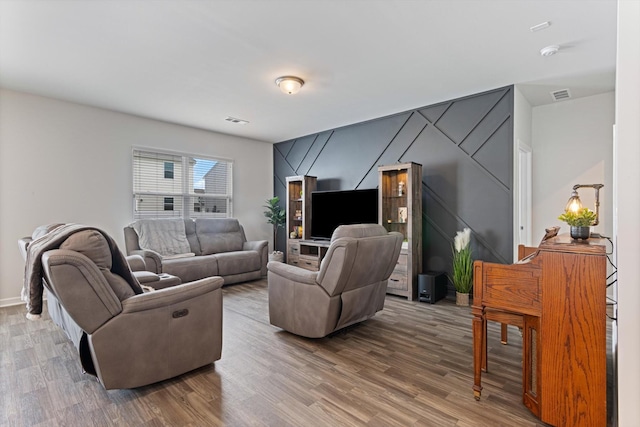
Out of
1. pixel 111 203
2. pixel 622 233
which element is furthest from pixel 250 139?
pixel 622 233

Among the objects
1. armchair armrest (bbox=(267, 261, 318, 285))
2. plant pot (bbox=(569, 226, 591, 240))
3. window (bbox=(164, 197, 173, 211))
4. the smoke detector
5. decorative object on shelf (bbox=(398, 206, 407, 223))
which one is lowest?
armchair armrest (bbox=(267, 261, 318, 285))

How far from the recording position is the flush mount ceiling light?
3.69 meters

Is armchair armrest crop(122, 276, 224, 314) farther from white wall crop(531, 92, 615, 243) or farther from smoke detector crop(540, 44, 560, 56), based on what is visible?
white wall crop(531, 92, 615, 243)

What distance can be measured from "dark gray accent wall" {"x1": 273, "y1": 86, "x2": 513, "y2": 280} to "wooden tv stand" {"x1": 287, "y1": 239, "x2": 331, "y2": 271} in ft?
3.88

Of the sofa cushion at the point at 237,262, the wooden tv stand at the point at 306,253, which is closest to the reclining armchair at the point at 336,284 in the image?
the sofa cushion at the point at 237,262

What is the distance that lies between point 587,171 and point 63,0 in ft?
19.2

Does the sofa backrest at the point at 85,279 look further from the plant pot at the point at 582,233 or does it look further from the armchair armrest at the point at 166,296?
the plant pot at the point at 582,233

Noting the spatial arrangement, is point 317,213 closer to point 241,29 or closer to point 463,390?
point 241,29

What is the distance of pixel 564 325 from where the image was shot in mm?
1698

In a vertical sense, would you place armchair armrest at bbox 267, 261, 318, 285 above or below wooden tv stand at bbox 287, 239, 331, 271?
above

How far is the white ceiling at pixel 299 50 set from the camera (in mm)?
2479

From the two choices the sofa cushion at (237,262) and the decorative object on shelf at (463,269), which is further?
the sofa cushion at (237,262)

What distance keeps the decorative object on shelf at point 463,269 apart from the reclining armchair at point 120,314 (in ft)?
10.1

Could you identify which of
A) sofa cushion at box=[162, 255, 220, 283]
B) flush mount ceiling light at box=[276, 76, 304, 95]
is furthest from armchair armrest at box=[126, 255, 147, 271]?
flush mount ceiling light at box=[276, 76, 304, 95]
